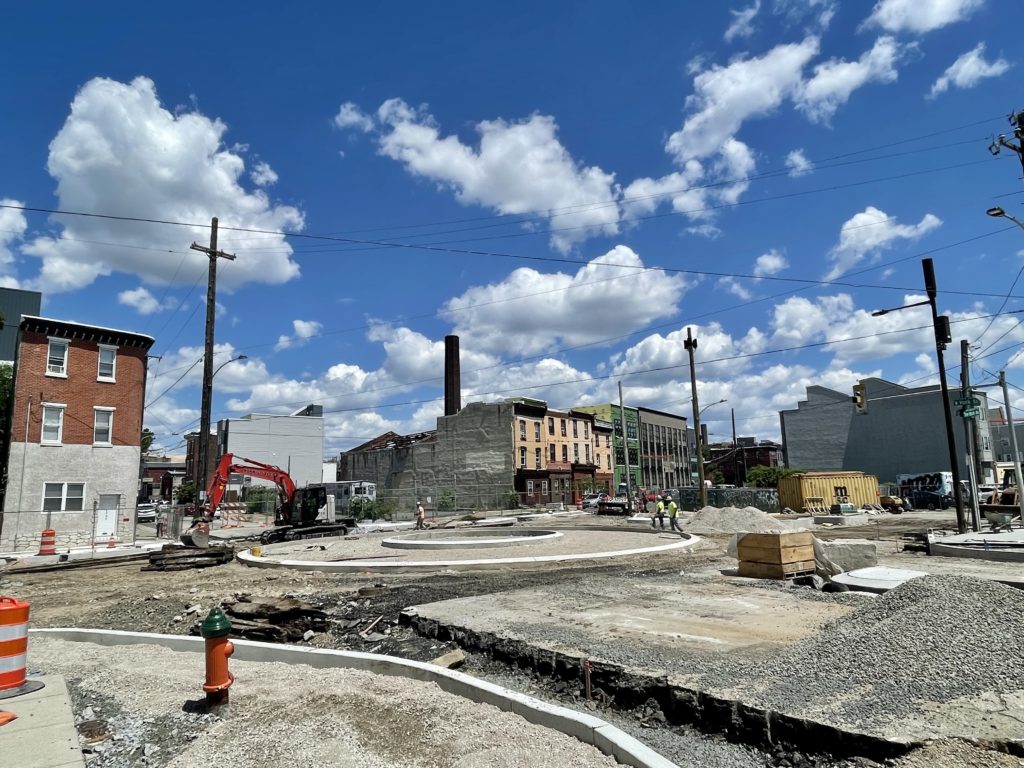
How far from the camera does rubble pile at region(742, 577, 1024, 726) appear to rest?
5.43 meters

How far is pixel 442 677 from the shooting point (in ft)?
23.4

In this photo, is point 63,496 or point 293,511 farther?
point 293,511

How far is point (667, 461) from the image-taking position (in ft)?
327

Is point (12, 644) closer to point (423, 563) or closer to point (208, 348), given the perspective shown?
point (423, 563)

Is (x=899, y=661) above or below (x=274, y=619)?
above

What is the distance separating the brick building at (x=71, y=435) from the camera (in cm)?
2936

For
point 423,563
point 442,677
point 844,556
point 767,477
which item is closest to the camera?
point 442,677

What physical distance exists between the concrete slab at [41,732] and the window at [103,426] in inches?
1169

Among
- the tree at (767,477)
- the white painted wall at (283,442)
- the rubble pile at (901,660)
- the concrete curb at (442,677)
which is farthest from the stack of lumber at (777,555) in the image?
the white painted wall at (283,442)

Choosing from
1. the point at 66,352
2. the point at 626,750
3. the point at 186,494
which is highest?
the point at 66,352

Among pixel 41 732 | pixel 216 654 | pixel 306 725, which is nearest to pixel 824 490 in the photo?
pixel 306 725

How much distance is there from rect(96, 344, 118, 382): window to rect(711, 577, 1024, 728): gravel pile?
115 ft

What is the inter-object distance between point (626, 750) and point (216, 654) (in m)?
3.96

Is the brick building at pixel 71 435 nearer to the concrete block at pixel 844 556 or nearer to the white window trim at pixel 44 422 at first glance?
the white window trim at pixel 44 422
